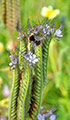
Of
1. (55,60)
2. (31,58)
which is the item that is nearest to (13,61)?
(31,58)

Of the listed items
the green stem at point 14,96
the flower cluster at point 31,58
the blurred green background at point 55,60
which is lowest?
the green stem at point 14,96

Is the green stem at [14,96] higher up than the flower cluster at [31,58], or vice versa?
the flower cluster at [31,58]

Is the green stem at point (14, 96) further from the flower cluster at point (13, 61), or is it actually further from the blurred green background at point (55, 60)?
A: the blurred green background at point (55, 60)

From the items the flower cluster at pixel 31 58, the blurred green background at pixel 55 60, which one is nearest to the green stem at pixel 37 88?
the flower cluster at pixel 31 58

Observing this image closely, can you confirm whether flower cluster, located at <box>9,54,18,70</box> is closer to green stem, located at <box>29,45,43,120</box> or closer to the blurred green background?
green stem, located at <box>29,45,43,120</box>

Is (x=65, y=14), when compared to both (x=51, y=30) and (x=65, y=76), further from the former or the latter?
(x=51, y=30)

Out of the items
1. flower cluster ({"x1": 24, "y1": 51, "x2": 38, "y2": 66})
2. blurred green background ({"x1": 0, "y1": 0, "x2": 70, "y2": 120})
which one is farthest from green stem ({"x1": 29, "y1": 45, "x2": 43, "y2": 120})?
blurred green background ({"x1": 0, "y1": 0, "x2": 70, "y2": 120})

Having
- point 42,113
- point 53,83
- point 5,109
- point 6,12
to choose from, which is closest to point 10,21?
point 6,12

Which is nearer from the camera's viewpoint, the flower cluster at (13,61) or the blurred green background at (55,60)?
the flower cluster at (13,61)
